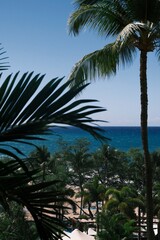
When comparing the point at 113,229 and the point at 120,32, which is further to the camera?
the point at 113,229

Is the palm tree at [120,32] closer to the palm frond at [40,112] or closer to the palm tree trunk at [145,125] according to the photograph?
the palm tree trunk at [145,125]

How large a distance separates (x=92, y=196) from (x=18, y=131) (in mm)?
34867

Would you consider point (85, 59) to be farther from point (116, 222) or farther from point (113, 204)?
point (113, 204)

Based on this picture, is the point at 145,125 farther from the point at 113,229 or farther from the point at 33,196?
the point at 33,196

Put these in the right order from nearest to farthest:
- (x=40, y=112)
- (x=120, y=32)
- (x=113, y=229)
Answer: (x=40, y=112), (x=120, y=32), (x=113, y=229)

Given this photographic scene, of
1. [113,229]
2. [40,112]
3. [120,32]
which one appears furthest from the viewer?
[113,229]

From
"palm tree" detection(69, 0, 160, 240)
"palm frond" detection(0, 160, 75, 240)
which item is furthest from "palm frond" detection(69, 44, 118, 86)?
"palm frond" detection(0, 160, 75, 240)

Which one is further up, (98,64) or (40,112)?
(98,64)

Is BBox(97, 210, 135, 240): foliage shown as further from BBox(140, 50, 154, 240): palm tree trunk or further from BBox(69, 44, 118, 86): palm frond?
BBox(69, 44, 118, 86): palm frond

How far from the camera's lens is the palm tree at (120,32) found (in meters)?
13.5

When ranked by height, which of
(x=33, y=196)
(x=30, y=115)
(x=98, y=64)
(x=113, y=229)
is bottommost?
(x=113, y=229)

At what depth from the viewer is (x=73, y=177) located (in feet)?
173

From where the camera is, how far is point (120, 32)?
1353 cm

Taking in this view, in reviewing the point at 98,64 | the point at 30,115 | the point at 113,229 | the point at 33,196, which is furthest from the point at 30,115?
the point at 113,229
